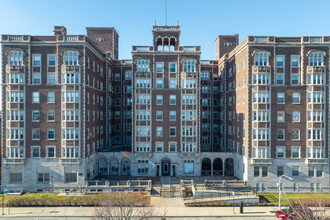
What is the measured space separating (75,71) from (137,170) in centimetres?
2419

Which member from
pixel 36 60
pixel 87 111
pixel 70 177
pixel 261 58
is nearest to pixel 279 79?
pixel 261 58

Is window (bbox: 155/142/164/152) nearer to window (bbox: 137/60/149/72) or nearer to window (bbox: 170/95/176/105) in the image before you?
window (bbox: 170/95/176/105)

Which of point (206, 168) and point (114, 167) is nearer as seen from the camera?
point (114, 167)

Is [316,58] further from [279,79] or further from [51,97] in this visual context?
[51,97]

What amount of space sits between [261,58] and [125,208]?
3555cm

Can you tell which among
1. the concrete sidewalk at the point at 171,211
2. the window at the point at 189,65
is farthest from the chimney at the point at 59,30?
the concrete sidewalk at the point at 171,211

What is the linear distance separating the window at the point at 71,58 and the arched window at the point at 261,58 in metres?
33.9

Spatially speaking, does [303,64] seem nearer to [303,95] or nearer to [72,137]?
[303,95]

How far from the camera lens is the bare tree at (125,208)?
2972 cm

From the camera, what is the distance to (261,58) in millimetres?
47156

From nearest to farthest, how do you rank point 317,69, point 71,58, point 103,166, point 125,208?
point 125,208 < point 317,69 < point 71,58 < point 103,166

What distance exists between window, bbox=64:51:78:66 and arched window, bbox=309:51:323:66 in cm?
4428

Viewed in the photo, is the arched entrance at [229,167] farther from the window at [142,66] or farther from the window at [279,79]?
the window at [142,66]

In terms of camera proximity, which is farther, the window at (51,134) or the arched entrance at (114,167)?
the arched entrance at (114,167)
